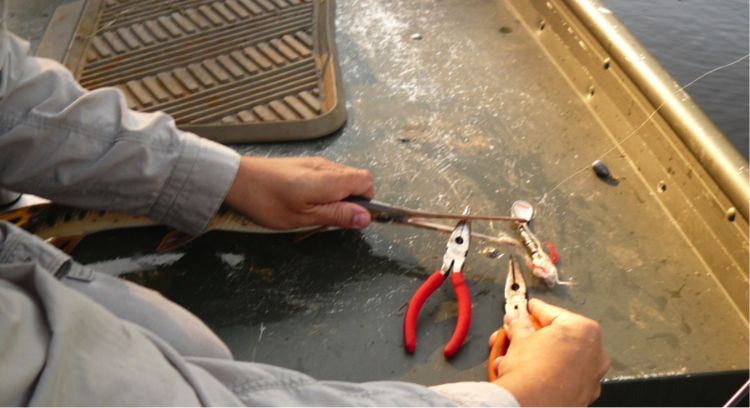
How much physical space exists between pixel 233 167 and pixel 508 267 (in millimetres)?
494

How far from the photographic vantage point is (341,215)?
3.98 feet

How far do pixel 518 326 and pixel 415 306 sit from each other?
0.16 metres

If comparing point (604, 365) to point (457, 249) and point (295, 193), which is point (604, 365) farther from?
point (295, 193)

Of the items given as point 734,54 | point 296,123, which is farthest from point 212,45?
point 734,54

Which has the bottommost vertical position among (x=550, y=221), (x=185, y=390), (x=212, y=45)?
(x=212, y=45)

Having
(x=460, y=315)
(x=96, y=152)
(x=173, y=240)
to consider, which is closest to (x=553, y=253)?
(x=460, y=315)

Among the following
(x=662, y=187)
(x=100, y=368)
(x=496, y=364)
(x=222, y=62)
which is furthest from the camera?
(x=222, y=62)

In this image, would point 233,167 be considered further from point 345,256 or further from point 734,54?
point 734,54

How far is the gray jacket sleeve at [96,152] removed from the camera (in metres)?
1.08

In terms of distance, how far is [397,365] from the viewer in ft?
3.52

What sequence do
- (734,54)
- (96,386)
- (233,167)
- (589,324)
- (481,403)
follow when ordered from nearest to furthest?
(96,386) → (481,403) → (589,324) → (233,167) → (734,54)

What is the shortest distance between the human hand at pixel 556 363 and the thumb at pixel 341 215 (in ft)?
1.07

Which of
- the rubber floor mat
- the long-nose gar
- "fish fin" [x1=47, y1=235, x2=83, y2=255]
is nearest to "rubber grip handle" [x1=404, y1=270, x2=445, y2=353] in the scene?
the long-nose gar

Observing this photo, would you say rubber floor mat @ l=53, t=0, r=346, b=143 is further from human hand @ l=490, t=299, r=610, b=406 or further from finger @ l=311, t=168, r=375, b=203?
human hand @ l=490, t=299, r=610, b=406
